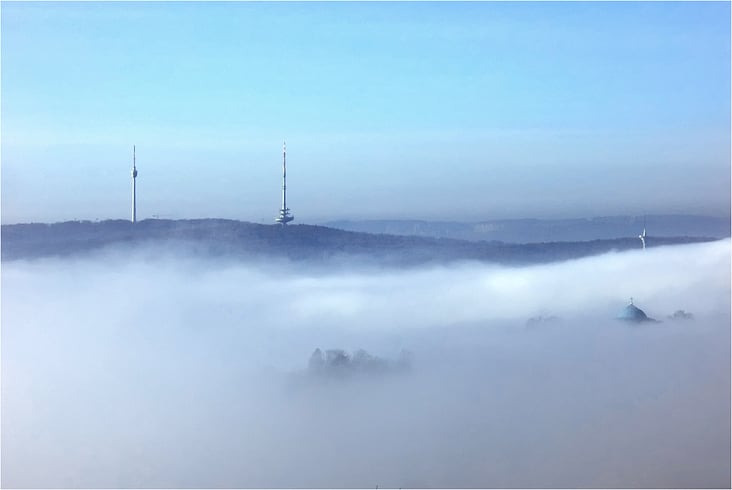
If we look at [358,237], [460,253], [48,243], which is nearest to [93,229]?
[48,243]

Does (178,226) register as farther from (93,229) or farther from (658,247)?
(658,247)

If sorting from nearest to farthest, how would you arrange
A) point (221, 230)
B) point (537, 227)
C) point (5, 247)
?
1. point (5, 247)
2. point (221, 230)
3. point (537, 227)

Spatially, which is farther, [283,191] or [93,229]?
[283,191]

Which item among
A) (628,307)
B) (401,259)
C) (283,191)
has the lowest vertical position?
(628,307)

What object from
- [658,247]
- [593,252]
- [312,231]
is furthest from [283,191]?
[658,247]

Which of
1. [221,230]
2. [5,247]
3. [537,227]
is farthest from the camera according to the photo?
[537,227]

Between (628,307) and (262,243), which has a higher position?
(262,243)

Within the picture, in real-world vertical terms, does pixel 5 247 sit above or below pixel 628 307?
above

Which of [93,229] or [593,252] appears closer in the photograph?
[93,229]

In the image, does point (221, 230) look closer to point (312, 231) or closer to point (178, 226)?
point (178, 226)
